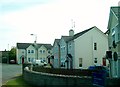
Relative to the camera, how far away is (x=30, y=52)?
313 feet

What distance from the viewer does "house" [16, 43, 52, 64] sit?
3738 inches

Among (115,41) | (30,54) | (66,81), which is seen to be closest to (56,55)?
(30,54)

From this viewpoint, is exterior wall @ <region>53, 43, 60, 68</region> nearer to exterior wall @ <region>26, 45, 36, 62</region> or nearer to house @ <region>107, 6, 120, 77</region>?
exterior wall @ <region>26, 45, 36, 62</region>

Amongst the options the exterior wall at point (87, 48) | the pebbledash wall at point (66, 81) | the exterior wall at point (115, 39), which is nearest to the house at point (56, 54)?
the exterior wall at point (87, 48)

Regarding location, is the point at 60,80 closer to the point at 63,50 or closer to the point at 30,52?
the point at 63,50

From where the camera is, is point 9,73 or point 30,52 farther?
point 30,52

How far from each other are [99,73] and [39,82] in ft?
33.3

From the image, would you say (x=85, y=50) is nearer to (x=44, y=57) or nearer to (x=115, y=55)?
(x=115, y=55)

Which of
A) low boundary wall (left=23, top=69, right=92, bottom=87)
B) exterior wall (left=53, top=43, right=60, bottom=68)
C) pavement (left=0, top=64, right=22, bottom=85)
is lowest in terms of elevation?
pavement (left=0, top=64, right=22, bottom=85)

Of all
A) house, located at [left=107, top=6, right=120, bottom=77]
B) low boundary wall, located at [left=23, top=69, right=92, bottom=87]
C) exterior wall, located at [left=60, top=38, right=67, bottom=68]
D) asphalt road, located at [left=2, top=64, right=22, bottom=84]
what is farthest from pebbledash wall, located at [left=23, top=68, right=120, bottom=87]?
exterior wall, located at [left=60, top=38, right=67, bottom=68]

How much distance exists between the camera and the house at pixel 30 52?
94.9 metres

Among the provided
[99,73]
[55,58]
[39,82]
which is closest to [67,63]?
[55,58]

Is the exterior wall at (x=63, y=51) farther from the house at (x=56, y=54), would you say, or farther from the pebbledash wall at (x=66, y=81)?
the pebbledash wall at (x=66, y=81)

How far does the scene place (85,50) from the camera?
4753cm
